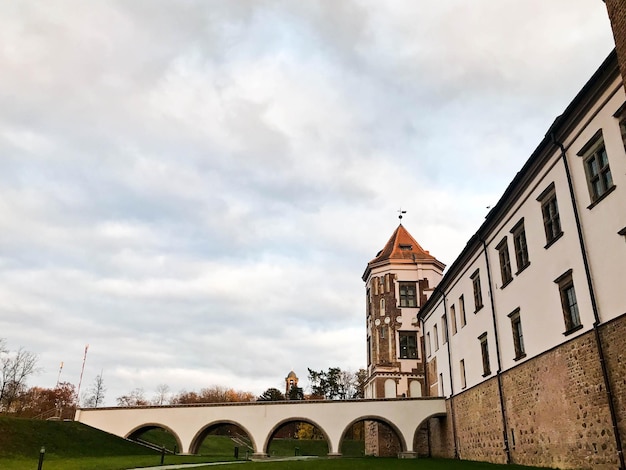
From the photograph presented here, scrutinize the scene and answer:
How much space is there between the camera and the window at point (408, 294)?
4534 centimetres

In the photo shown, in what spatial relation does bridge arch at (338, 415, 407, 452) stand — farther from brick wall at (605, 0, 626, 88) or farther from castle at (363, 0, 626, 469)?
brick wall at (605, 0, 626, 88)

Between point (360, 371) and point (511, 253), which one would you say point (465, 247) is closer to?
point (511, 253)

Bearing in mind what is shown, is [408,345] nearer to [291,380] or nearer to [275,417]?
[275,417]

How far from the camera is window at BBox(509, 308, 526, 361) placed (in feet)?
66.7

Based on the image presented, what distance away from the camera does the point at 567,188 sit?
643 inches

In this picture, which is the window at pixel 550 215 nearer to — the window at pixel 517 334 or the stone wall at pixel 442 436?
the window at pixel 517 334

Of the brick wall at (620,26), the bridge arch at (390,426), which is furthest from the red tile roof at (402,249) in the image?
the brick wall at (620,26)

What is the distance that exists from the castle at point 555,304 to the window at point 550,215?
0.04 metres

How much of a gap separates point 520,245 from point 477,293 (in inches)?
247

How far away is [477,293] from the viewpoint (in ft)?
86.1

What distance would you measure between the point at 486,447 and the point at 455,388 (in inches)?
278

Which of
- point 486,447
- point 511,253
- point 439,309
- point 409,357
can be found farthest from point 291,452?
point 511,253

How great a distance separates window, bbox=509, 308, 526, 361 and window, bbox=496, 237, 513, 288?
1.52 metres

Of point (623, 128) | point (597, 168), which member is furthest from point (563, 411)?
point (623, 128)
